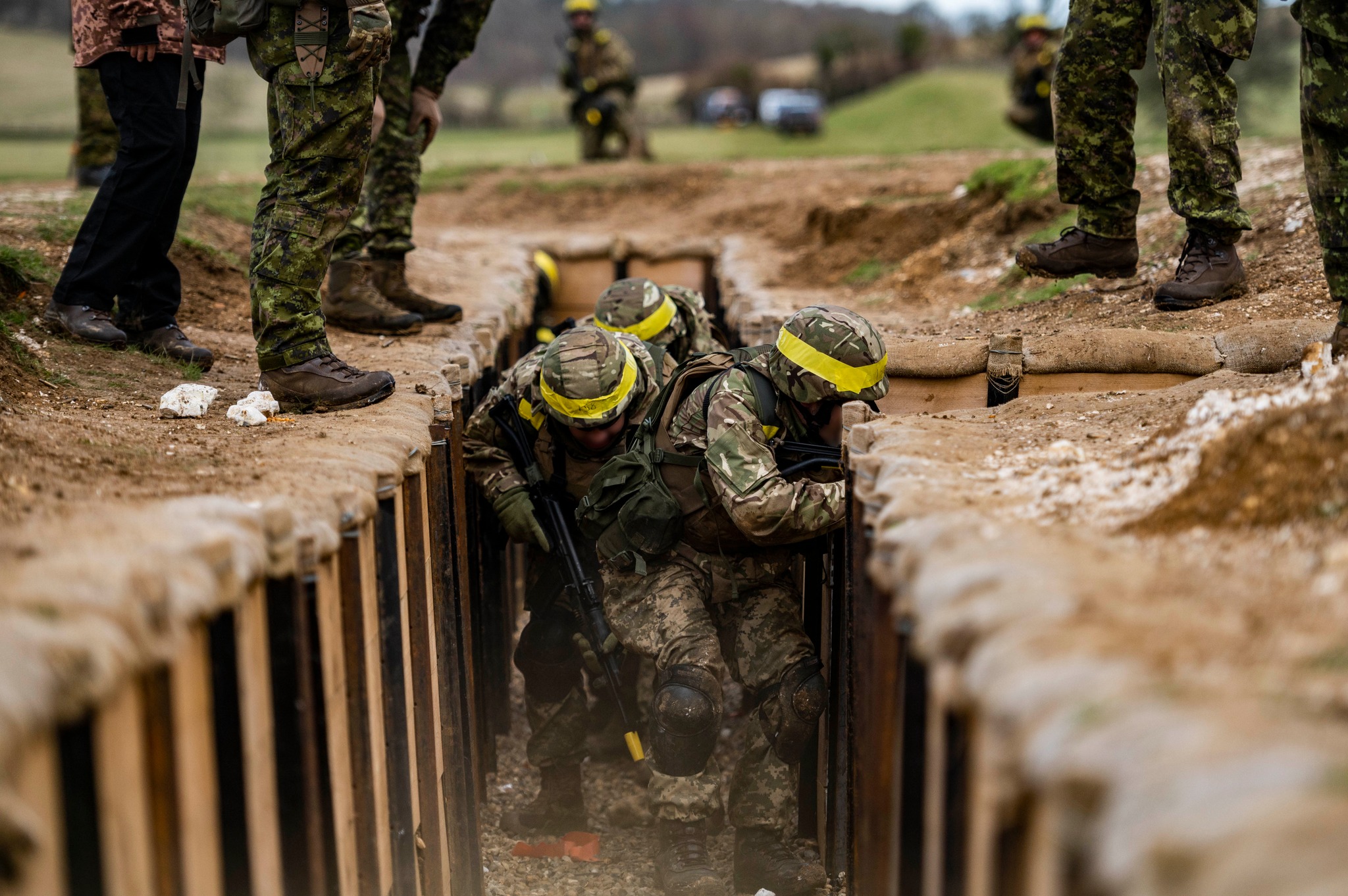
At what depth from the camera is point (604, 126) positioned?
14.8 meters

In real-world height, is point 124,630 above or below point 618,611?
above

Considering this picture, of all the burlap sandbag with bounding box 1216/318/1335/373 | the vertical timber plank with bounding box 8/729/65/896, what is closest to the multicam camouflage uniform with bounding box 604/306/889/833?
the burlap sandbag with bounding box 1216/318/1335/373

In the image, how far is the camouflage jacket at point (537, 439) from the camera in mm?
4180

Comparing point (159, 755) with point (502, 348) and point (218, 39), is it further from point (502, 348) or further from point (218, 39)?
point (502, 348)

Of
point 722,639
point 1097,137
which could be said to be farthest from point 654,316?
point 1097,137

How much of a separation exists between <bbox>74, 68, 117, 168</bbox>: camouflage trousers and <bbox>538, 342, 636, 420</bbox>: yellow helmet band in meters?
5.09

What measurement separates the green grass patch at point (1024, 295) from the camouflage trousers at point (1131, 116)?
371 mm

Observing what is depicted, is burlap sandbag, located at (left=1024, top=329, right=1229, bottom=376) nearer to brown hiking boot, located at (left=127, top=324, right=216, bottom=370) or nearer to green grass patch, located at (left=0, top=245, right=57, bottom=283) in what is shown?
brown hiking boot, located at (left=127, top=324, right=216, bottom=370)

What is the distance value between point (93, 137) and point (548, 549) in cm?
526

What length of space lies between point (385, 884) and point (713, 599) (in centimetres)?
158

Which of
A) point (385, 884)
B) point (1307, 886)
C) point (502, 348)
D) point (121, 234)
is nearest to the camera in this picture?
point (1307, 886)

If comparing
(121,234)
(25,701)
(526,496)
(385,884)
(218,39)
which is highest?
(218,39)

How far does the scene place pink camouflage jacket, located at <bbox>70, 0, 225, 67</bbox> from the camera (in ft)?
12.2

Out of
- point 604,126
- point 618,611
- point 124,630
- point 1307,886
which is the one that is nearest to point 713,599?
point 618,611
